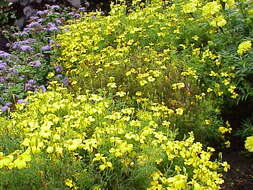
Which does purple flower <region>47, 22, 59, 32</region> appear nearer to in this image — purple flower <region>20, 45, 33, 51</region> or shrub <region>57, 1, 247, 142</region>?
shrub <region>57, 1, 247, 142</region>

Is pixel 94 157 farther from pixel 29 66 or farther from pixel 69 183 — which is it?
pixel 29 66

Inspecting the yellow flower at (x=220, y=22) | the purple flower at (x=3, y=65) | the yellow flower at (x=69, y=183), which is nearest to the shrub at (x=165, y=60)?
the yellow flower at (x=220, y=22)

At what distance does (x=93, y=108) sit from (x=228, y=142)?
1.35 meters

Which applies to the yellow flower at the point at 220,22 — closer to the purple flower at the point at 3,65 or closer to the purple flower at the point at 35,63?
the purple flower at the point at 35,63

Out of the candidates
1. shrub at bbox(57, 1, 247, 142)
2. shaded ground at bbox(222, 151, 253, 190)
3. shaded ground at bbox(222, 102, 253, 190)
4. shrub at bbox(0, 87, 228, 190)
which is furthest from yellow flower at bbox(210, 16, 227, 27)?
shrub at bbox(0, 87, 228, 190)

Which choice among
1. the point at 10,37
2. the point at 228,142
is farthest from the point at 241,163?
the point at 10,37

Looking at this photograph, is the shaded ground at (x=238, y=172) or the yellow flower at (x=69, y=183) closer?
the yellow flower at (x=69, y=183)

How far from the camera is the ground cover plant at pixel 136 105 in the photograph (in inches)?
93.2

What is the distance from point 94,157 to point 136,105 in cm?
131

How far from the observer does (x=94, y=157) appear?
2541mm

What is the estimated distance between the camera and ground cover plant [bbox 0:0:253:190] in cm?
237

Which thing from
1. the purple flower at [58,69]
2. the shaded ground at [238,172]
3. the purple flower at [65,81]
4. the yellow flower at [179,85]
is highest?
the yellow flower at [179,85]

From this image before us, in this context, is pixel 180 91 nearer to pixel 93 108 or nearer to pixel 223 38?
pixel 223 38

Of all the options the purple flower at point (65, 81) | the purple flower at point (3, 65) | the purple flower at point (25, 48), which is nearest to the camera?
the purple flower at point (65, 81)
